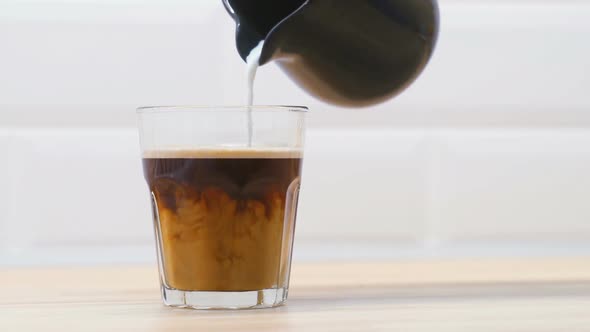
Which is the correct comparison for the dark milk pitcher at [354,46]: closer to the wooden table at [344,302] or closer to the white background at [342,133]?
the wooden table at [344,302]

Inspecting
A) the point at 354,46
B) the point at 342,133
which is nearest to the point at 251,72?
the point at 354,46

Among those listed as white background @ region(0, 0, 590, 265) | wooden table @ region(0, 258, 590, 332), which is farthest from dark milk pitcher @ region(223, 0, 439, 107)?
white background @ region(0, 0, 590, 265)

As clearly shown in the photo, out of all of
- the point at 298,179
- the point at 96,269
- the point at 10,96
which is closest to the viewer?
the point at 298,179

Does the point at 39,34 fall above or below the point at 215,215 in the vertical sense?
above

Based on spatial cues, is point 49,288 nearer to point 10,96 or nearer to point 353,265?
point 353,265

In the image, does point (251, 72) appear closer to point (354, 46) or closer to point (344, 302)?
point (354, 46)

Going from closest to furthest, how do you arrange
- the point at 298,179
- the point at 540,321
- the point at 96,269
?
the point at 540,321 → the point at 298,179 → the point at 96,269

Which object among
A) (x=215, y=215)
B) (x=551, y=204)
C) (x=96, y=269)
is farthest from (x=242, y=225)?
(x=551, y=204)
